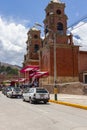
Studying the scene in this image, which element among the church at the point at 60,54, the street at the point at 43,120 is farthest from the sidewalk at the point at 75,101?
the church at the point at 60,54

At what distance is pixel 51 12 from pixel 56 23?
2.51m

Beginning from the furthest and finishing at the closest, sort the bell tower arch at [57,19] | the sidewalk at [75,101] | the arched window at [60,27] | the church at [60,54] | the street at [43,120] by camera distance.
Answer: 1. the arched window at [60,27]
2. the bell tower arch at [57,19]
3. the church at [60,54]
4. the sidewalk at [75,101]
5. the street at [43,120]

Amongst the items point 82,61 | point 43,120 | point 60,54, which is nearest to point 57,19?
point 60,54

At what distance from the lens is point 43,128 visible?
41.1 ft

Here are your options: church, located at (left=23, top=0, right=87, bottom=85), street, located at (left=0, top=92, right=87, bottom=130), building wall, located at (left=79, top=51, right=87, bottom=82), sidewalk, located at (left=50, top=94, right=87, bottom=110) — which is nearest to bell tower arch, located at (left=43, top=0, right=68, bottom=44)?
church, located at (left=23, top=0, right=87, bottom=85)

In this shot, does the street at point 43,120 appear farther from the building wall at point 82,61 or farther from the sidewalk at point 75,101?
the building wall at point 82,61

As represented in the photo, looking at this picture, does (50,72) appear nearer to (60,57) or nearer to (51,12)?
(60,57)

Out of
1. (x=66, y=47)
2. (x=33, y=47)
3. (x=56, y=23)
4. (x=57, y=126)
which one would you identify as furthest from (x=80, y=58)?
(x=57, y=126)

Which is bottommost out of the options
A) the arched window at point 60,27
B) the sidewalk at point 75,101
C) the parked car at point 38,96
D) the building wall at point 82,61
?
the sidewalk at point 75,101

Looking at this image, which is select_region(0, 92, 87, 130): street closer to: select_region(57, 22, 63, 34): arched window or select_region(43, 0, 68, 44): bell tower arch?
select_region(43, 0, 68, 44): bell tower arch

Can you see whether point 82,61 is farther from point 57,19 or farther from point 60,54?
point 57,19

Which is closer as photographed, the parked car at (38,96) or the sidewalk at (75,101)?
the sidewalk at (75,101)

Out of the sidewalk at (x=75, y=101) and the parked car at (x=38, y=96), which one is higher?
the parked car at (x=38, y=96)

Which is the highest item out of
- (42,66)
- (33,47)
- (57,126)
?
(33,47)
